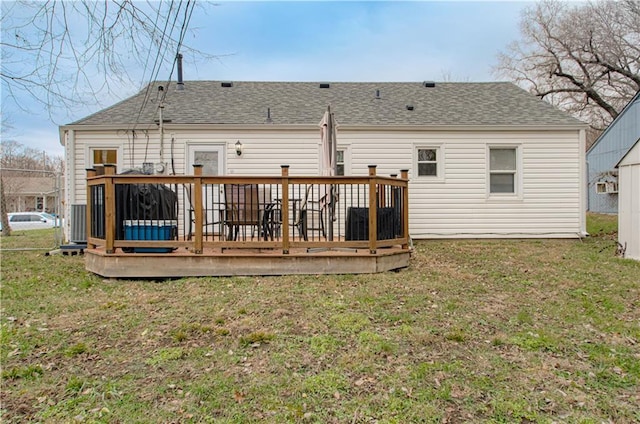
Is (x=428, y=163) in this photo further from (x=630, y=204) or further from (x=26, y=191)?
(x=26, y=191)

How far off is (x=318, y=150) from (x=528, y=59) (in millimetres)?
20031

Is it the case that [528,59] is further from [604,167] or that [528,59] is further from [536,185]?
[536,185]

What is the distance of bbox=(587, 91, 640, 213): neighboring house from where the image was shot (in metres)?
16.0

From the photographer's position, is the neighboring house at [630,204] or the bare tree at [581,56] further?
the bare tree at [581,56]

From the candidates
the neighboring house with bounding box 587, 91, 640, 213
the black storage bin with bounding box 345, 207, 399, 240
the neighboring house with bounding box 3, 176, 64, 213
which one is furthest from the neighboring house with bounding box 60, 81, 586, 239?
the neighboring house with bounding box 3, 176, 64, 213

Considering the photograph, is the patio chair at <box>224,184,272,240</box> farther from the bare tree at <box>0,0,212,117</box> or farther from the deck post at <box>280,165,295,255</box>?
the bare tree at <box>0,0,212,117</box>

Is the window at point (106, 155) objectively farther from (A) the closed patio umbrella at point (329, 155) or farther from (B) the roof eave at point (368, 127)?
(A) the closed patio umbrella at point (329, 155)

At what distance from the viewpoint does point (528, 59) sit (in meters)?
22.6

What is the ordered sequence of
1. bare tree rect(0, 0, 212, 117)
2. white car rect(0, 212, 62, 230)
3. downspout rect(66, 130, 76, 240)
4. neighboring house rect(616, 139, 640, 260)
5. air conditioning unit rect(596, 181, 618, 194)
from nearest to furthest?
bare tree rect(0, 0, 212, 117) → neighboring house rect(616, 139, 640, 260) → downspout rect(66, 130, 76, 240) → air conditioning unit rect(596, 181, 618, 194) → white car rect(0, 212, 62, 230)

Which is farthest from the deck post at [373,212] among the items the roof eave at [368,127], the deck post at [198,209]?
the roof eave at [368,127]

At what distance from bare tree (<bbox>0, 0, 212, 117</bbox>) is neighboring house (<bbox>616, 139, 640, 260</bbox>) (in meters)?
7.47

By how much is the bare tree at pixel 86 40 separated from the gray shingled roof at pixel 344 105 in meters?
5.62

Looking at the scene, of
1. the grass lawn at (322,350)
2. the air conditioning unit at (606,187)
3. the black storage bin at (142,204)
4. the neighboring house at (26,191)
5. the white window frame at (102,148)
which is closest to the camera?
the grass lawn at (322,350)

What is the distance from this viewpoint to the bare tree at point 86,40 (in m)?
2.81
